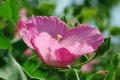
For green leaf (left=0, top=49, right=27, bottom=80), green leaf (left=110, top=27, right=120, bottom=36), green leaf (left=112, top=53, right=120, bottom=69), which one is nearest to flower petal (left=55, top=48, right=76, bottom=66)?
green leaf (left=0, top=49, right=27, bottom=80)

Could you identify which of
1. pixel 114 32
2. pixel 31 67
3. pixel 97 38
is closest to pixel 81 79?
pixel 31 67

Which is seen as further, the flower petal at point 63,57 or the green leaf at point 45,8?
the green leaf at point 45,8

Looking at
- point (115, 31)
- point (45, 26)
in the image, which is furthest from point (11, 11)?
point (115, 31)

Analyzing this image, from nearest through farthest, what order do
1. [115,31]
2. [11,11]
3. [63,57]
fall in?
[63,57], [11,11], [115,31]

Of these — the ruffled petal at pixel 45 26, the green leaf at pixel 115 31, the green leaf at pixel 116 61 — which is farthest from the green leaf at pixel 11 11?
the green leaf at pixel 115 31

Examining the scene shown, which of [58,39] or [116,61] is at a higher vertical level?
[58,39]

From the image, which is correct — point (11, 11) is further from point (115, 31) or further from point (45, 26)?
point (115, 31)

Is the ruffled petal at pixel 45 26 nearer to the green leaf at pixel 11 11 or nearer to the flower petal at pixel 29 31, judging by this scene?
the flower petal at pixel 29 31
